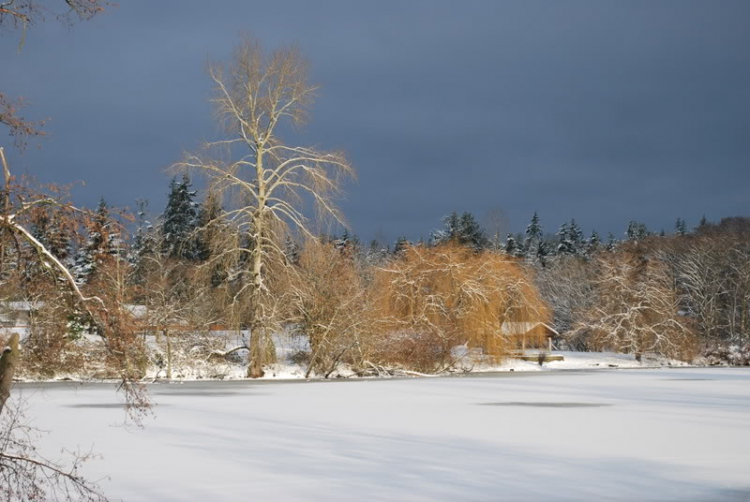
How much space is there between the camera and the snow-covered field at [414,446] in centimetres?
1045

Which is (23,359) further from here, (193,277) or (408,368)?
(408,368)

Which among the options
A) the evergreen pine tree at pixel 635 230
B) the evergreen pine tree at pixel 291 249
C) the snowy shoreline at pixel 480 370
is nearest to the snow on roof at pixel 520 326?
the snowy shoreline at pixel 480 370

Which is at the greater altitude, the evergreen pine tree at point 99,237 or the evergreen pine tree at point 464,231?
the evergreen pine tree at point 464,231

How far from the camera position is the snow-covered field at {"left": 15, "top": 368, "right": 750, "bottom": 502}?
34.3 feet

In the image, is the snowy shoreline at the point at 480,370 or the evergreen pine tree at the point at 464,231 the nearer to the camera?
the snowy shoreline at the point at 480,370

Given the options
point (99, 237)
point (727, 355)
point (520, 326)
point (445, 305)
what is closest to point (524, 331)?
point (520, 326)

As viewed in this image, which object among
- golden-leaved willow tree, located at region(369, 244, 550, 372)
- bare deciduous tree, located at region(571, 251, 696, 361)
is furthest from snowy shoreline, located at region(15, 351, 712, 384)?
golden-leaved willow tree, located at region(369, 244, 550, 372)

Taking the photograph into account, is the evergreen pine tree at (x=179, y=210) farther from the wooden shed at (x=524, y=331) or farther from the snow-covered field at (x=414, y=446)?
the snow-covered field at (x=414, y=446)

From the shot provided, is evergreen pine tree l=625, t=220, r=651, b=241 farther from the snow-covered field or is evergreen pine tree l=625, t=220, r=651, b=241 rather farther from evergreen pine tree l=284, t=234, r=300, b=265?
the snow-covered field

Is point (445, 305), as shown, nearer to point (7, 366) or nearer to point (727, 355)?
point (727, 355)

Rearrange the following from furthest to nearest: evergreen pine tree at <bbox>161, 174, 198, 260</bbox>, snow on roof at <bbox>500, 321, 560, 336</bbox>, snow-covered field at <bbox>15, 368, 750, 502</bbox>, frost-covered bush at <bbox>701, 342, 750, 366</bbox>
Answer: evergreen pine tree at <bbox>161, 174, 198, 260</bbox>
frost-covered bush at <bbox>701, 342, 750, 366</bbox>
snow on roof at <bbox>500, 321, 560, 336</bbox>
snow-covered field at <bbox>15, 368, 750, 502</bbox>

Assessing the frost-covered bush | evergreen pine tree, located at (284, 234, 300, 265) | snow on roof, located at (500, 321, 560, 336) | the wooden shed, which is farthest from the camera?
the frost-covered bush

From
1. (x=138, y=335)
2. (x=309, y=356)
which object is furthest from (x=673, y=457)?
(x=309, y=356)

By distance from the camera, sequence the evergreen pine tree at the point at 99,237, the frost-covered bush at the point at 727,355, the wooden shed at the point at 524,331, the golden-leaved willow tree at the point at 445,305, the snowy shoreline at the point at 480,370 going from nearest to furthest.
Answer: the evergreen pine tree at the point at 99,237
the snowy shoreline at the point at 480,370
the golden-leaved willow tree at the point at 445,305
the wooden shed at the point at 524,331
the frost-covered bush at the point at 727,355
